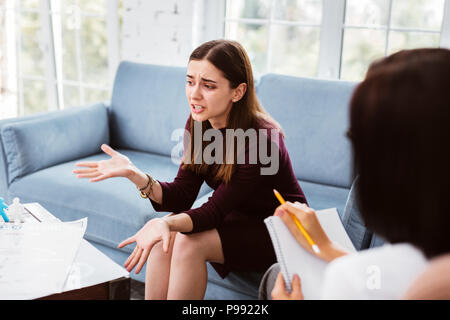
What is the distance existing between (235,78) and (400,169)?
93 centimetres

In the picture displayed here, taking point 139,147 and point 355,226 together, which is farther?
point 139,147

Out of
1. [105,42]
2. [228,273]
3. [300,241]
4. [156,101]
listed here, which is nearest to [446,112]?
[300,241]

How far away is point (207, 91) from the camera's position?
4.70 ft

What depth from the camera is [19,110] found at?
13.4 feet

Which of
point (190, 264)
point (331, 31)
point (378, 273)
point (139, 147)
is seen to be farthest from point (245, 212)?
point (331, 31)

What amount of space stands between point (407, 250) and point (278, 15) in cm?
232

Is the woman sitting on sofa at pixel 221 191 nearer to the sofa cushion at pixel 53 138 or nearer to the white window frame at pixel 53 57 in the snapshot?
the sofa cushion at pixel 53 138

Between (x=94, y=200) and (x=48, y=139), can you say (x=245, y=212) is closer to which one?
(x=94, y=200)

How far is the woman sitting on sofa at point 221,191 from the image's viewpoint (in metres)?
1.30

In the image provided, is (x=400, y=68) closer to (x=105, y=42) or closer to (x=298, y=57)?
(x=298, y=57)

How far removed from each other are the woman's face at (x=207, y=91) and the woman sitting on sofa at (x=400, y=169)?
2.70ft

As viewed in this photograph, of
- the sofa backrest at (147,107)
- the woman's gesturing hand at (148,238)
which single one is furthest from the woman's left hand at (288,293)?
the sofa backrest at (147,107)

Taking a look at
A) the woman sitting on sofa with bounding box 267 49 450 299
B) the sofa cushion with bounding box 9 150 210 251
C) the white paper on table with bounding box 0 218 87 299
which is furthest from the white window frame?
the woman sitting on sofa with bounding box 267 49 450 299

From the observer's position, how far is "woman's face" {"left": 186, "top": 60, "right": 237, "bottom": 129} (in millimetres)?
1417
